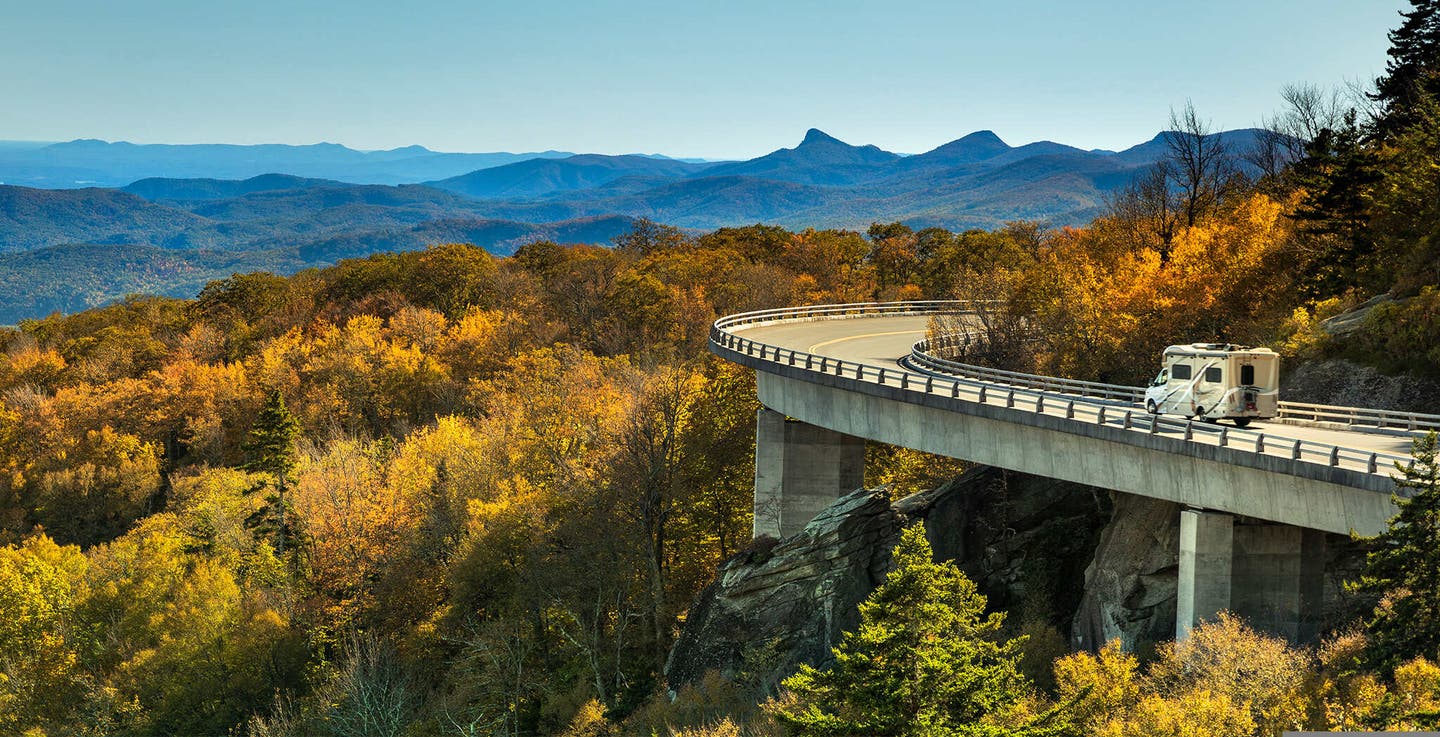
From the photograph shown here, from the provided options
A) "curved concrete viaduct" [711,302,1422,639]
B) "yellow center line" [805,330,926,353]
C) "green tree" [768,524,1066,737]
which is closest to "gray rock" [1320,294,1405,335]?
"curved concrete viaduct" [711,302,1422,639]

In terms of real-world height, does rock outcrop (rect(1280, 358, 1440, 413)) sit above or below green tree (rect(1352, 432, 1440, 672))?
above

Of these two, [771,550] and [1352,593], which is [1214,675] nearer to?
[1352,593]

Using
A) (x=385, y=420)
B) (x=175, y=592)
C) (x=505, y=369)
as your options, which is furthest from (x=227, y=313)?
(x=175, y=592)

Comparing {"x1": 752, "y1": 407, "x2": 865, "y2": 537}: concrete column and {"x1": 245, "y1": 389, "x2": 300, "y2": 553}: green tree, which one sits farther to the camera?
{"x1": 245, "y1": 389, "x2": 300, "y2": 553}: green tree

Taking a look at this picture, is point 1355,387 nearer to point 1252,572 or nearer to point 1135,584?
point 1135,584

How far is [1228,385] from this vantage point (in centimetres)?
2972

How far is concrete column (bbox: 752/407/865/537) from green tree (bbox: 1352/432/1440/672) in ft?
83.3

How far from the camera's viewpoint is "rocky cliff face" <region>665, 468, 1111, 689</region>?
3550 centimetres

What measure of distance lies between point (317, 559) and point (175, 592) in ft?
26.6

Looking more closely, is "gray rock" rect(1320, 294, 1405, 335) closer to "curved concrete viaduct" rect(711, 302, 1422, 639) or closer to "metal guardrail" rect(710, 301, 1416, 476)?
"metal guardrail" rect(710, 301, 1416, 476)

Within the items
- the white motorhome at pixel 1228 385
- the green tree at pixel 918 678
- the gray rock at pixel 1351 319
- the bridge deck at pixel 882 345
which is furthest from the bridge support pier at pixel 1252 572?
the gray rock at pixel 1351 319

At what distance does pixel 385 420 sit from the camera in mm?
83562

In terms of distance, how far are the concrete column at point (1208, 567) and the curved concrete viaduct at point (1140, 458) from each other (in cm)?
3

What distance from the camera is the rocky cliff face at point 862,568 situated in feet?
116
